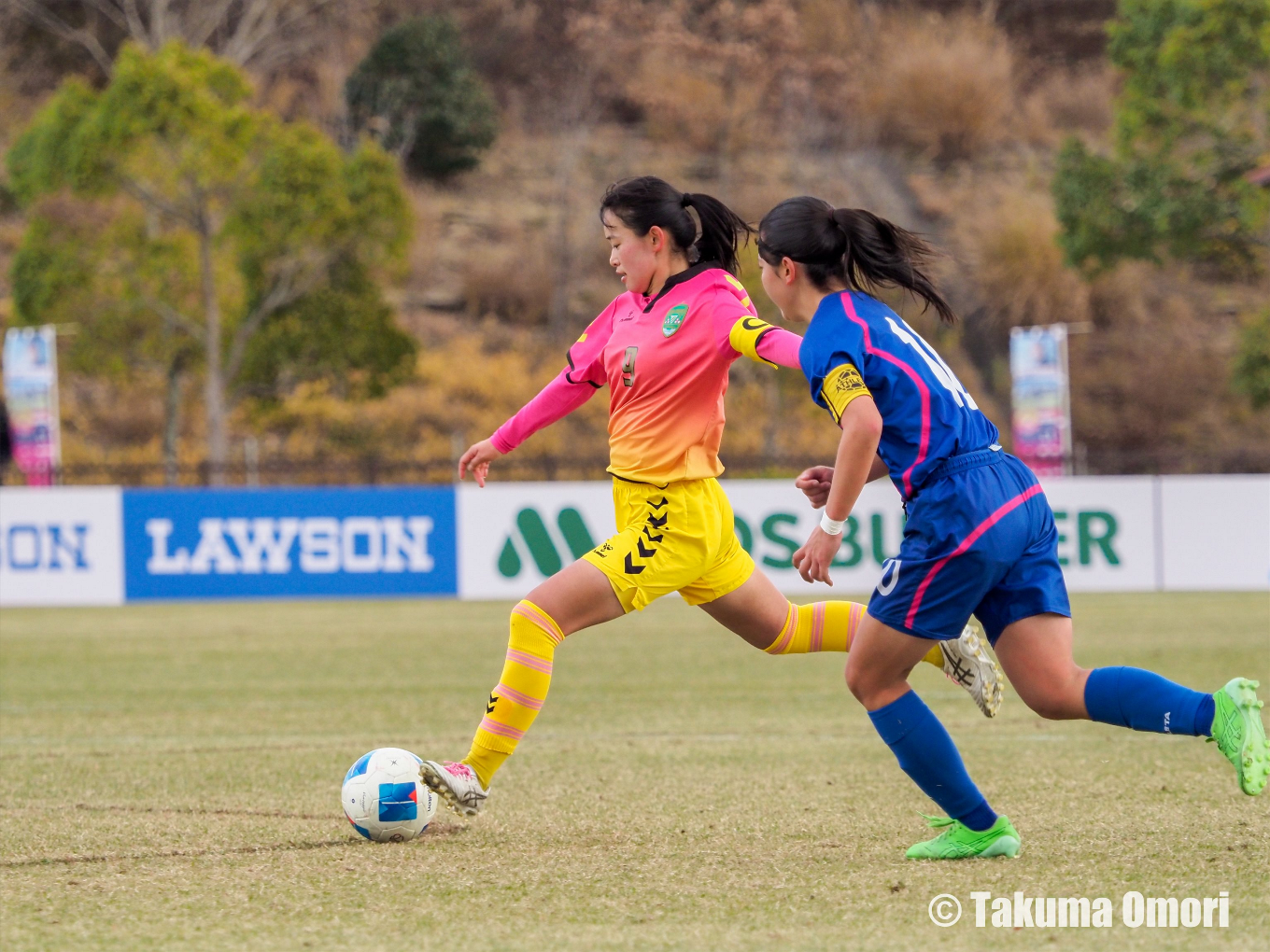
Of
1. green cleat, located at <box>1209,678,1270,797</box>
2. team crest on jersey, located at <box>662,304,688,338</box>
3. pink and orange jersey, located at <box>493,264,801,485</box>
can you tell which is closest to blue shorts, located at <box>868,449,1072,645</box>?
green cleat, located at <box>1209,678,1270,797</box>

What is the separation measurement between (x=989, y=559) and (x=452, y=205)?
38.8 meters

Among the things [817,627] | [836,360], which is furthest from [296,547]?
[836,360]

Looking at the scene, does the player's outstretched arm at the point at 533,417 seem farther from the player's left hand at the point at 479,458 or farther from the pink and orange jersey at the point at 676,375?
the pink and orange jersey at the point at 676,375

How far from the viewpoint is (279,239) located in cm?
2723

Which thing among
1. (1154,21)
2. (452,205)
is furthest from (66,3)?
(1154,21)

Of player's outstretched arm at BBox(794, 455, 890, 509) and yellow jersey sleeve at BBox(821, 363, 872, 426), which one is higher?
yellow jersey sleeve at BBox(821, 363, 872, 426)

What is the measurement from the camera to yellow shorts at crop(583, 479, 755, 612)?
197 inches

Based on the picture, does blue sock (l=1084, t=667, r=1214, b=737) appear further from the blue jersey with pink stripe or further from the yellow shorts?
the yellow shorts

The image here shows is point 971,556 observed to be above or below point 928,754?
above

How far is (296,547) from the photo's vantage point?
55.0 feet

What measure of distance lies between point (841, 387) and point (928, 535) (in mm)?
429

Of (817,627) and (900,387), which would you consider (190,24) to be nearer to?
(817,627)

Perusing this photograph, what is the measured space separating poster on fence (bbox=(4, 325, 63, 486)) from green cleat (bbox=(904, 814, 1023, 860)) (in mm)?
19419

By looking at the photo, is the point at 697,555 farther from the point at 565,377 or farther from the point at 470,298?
the point at 470,298
